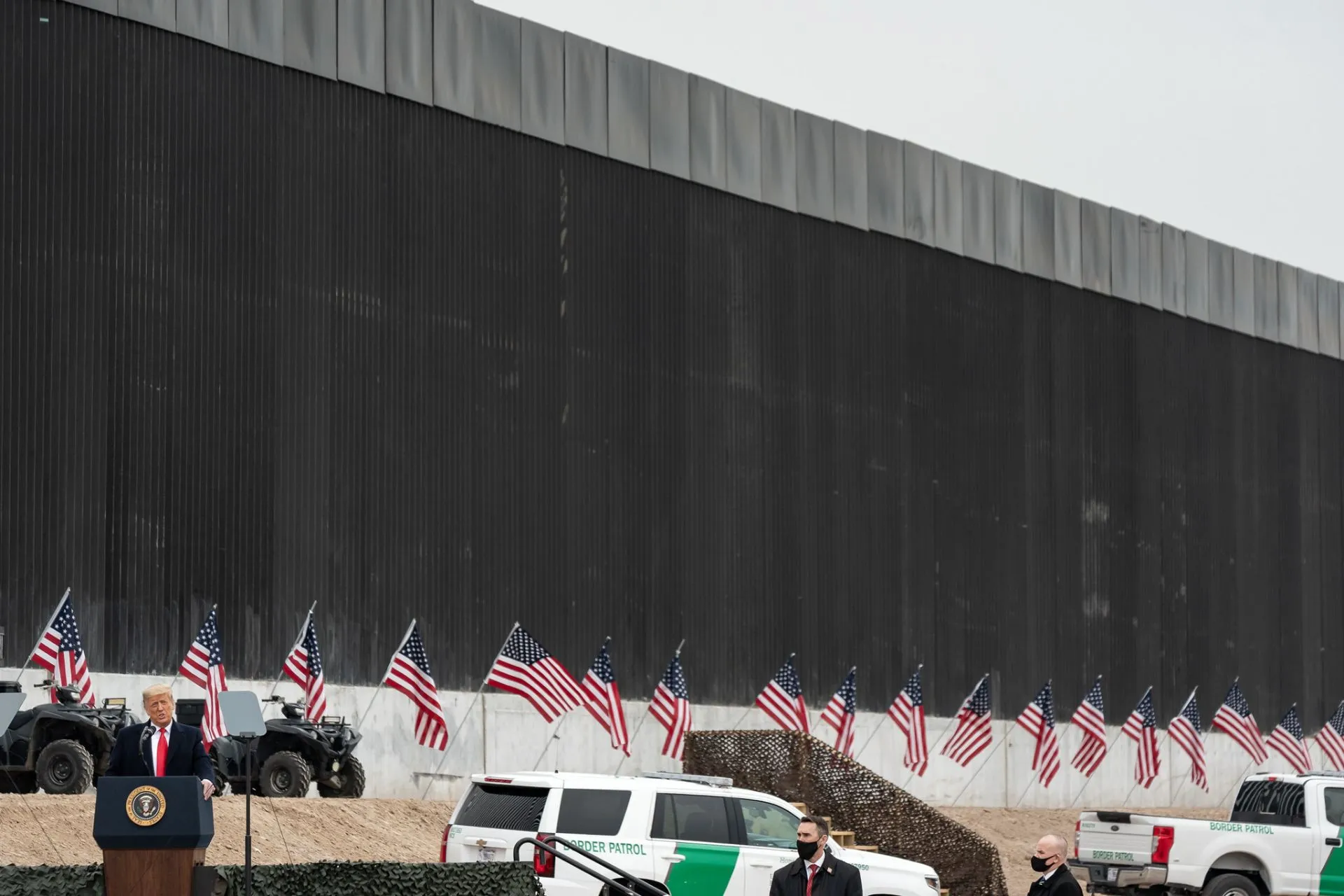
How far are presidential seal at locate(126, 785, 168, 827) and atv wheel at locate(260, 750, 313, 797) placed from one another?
16.7m

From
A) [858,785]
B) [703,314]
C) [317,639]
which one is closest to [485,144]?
[703,314]

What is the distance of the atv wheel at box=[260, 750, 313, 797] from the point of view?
30.0 m

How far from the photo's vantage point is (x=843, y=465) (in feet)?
147

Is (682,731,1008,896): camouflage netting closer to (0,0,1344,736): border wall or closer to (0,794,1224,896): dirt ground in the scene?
(0,794,1224,896): dirt ground

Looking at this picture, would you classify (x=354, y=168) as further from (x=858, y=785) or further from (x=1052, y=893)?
(x=1052, y=893)

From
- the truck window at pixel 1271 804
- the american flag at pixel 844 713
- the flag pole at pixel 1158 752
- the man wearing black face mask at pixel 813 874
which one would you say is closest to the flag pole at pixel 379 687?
the american flag at pixel 844 713

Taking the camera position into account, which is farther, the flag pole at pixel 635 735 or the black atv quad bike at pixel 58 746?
the flag pole at pixel 635 735

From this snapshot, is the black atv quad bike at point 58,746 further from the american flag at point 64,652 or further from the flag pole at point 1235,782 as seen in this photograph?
the flag pole at point 1235,782

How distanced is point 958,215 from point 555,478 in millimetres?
15068

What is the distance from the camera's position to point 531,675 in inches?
1328

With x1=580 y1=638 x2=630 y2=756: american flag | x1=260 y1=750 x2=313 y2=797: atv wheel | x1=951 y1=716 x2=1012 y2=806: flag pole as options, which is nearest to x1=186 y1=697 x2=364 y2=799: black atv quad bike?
x1=260 y1=750 x2=313 y2=797: atv wheel

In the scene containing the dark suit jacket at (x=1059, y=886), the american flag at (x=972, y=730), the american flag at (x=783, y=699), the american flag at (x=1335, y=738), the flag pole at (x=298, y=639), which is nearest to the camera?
the dark suit jacket at (x=1059, y=886)

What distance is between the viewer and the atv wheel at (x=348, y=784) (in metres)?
31.3

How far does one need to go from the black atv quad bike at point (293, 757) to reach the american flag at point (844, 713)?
11.6m
